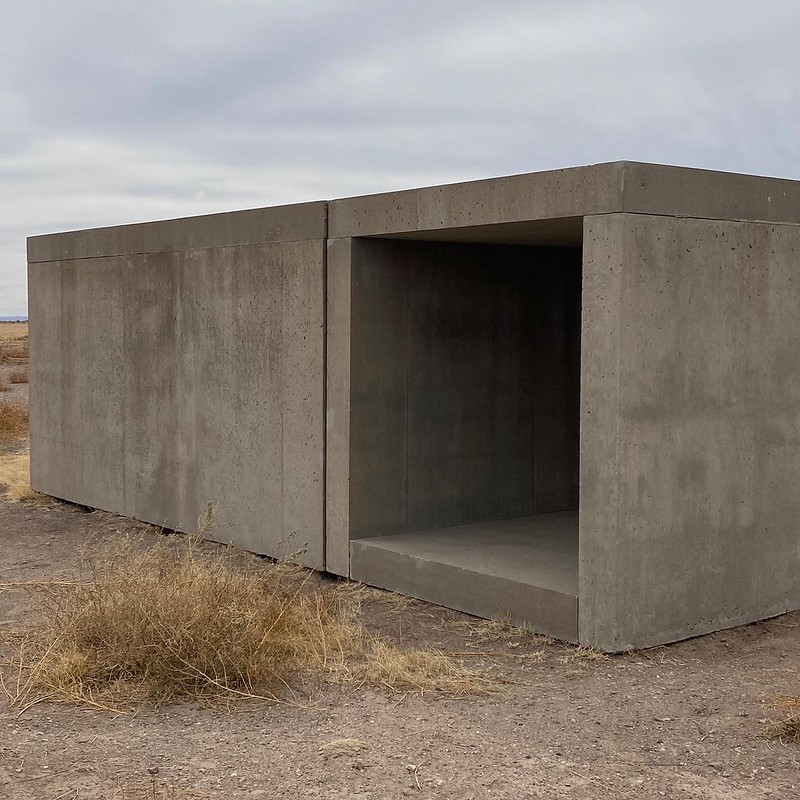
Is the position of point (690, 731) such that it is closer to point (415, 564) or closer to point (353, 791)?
point (353, 791)

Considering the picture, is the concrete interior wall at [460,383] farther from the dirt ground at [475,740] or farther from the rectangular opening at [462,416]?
the dirt ground at [475,740]

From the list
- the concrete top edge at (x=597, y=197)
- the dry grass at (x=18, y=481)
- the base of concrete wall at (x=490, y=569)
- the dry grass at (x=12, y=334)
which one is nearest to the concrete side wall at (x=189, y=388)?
the dry grass at (x=18, y=481)

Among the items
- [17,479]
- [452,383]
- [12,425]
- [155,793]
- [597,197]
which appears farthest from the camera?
[12,425]

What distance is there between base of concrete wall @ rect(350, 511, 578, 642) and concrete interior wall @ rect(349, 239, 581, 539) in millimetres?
275

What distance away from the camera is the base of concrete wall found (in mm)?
6633

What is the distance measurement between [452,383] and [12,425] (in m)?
12.2

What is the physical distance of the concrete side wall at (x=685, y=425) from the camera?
6148 millimetres

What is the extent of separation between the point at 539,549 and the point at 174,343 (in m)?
3.72

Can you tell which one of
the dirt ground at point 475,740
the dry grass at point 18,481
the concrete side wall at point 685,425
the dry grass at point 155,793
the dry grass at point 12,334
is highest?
the dry grass at point 12,334

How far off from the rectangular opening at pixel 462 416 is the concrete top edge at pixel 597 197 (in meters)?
0.87

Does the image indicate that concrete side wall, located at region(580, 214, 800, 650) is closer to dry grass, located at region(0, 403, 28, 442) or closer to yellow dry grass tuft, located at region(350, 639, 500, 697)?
yellow dry grass tuft, located at region(350, 639, 500, 697)

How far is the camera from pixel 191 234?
9422mm

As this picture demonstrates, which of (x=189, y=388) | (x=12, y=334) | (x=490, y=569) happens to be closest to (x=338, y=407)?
(x=490, y=569)

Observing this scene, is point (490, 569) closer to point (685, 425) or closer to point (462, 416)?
point (685, 425)
